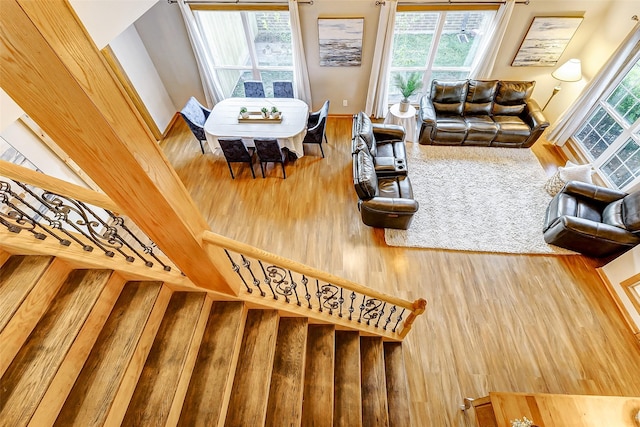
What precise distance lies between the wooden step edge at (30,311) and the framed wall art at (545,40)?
669 centimetres

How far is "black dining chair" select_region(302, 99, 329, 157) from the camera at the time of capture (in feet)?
15.0

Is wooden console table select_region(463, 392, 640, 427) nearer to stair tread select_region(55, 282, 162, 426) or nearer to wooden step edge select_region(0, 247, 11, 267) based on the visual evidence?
stair tread select_region(55, 282, 162, 426)

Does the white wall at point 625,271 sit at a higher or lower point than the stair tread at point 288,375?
lower

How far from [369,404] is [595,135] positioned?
17.8 feet

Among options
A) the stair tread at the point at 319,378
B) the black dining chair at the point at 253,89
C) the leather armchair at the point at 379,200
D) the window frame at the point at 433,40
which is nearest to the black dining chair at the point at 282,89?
the black dining chair at the point at 253,89

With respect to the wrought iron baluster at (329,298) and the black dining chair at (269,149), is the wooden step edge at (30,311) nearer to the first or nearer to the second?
the wrought iron baluster at (329,298)

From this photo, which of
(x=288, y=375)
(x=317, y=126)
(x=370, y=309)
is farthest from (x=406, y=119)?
(x=288, y=375)

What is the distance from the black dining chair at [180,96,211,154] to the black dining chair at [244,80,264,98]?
855 millimetres

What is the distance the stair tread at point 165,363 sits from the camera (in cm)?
153

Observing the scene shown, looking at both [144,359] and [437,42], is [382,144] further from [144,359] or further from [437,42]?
[144,359]

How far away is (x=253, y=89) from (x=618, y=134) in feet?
19.4

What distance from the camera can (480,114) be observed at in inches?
203

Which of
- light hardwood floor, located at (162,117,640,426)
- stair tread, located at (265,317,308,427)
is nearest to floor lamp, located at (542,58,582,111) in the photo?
light hardwood floor, located at (162,117,640,426)

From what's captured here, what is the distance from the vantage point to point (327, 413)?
217cm
